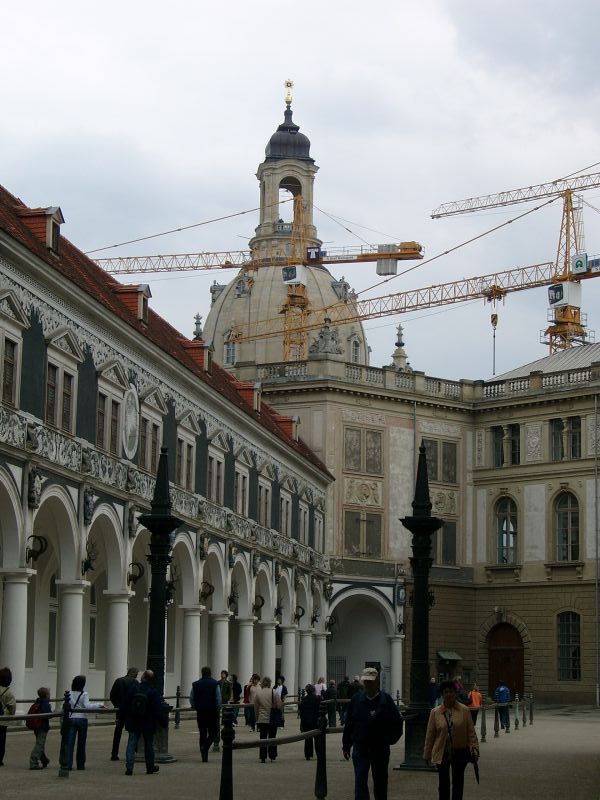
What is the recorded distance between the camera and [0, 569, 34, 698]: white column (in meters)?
32.8

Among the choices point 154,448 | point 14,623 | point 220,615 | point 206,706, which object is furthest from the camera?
point 220,615

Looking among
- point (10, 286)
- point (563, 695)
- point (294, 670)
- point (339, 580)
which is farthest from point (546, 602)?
point (10, 286)

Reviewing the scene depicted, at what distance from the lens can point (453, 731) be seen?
56.8 feet

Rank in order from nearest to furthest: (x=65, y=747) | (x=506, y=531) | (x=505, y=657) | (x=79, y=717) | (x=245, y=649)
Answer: (x=65, y=747)
(x=79, y=717)
(x=245, y=649)
(x=505, y=657)
(x=506, y=531)

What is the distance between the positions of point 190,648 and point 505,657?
28.0 meters

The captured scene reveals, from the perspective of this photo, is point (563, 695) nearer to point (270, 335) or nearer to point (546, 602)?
point (546, 602)

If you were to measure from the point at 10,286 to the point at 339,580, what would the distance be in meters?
38.9

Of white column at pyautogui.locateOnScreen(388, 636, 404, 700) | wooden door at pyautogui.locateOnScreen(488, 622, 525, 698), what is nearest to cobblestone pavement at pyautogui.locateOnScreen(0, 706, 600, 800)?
white column at pyautogui.locateOnScreen(388, 636, 404, 700)

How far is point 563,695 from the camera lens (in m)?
68.6

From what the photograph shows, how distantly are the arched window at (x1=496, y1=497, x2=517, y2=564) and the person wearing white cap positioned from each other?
5519 cm

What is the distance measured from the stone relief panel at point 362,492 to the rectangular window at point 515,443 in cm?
649

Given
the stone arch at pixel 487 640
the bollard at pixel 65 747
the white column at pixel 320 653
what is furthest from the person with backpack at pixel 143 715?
the stone arch at pixel 487 640

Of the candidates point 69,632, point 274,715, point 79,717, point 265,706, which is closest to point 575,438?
point 69,632

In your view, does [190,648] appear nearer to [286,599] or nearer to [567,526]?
[286,599]
